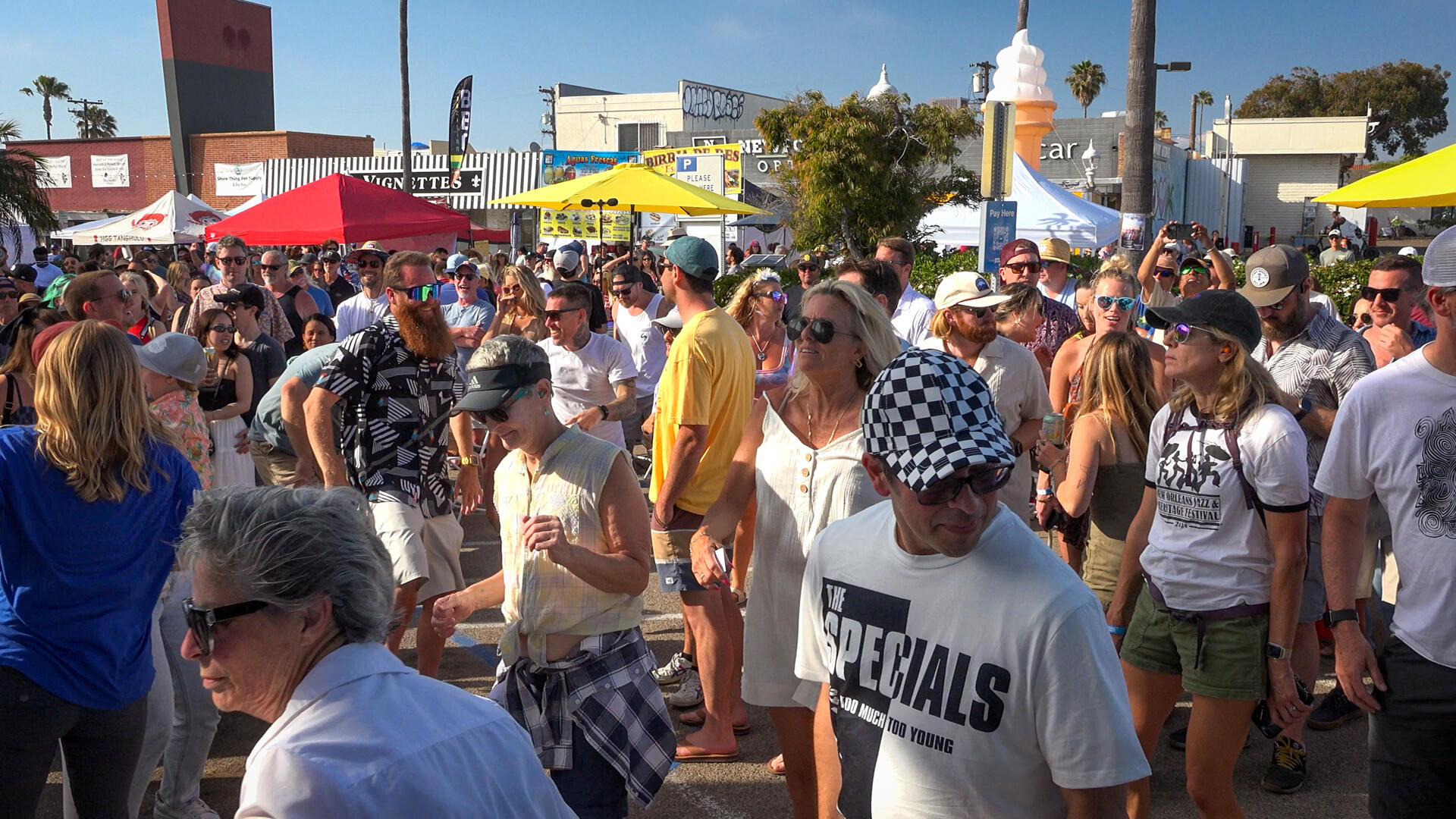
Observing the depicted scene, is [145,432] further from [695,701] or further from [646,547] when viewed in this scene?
[695,701]

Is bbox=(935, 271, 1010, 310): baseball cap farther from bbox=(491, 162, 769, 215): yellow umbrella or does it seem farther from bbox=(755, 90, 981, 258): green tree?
bbox=(755, 90, 981, 258): green tree

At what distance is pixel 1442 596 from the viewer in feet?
9.29

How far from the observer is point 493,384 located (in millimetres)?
3211

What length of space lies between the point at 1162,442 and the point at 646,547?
167cm

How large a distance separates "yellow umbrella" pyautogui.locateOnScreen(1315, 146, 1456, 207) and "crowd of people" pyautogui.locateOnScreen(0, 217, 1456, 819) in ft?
1.61

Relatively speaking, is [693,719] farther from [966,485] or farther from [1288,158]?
[1288,158]

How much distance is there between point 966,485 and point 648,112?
2399 inches

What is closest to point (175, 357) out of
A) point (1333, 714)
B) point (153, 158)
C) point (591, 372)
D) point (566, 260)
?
point (591, 372)

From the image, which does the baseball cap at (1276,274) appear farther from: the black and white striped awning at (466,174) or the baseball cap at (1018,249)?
the black and white striped awning at (466,174)

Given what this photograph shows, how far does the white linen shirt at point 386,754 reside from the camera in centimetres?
151

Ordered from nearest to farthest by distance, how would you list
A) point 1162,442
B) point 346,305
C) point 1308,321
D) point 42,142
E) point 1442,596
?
point 1442,596 < point 1162,442 < point 1308,321 < point 346,305 < point 42,142

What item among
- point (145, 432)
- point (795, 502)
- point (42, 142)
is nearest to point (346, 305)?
point (145, 432)

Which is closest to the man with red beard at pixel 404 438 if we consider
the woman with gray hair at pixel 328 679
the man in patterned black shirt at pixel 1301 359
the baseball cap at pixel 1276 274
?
the woman with gray hair at pixel 328 679

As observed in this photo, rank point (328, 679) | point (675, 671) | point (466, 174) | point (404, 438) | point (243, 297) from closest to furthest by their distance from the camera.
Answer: point (328, 679) → point (404, 438) → point (675, 671) → point (243, 297) → point (466, 174)
